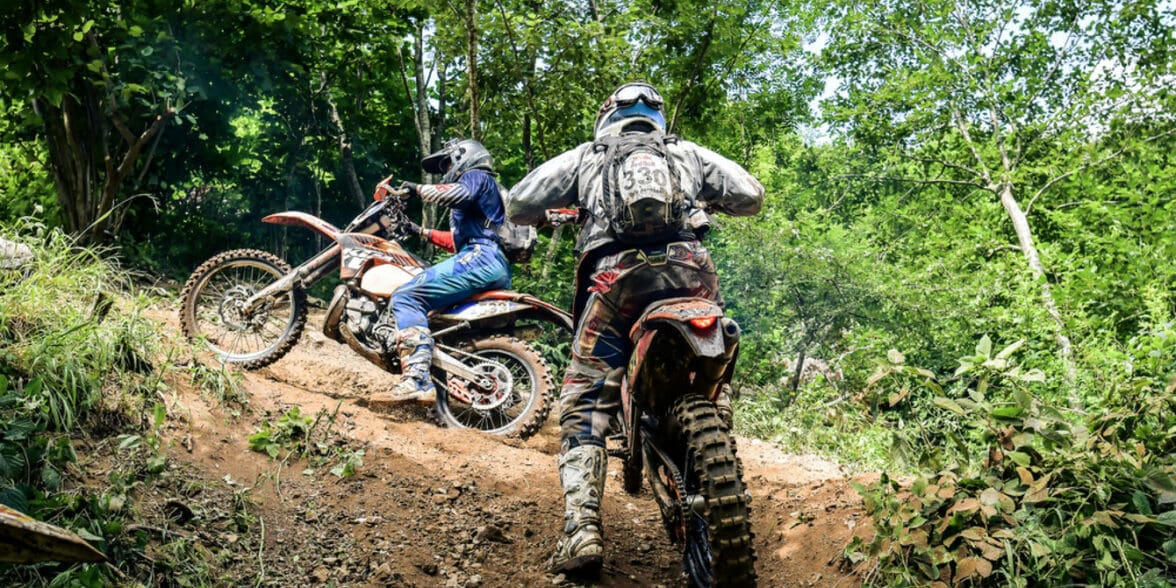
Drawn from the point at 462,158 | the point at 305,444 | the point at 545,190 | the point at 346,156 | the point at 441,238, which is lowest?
the point at 305,444

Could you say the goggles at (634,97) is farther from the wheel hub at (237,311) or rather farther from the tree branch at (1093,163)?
the tree branch at (1093,163)

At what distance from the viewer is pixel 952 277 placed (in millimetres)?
13359

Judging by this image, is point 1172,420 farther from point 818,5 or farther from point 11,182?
point 818,5

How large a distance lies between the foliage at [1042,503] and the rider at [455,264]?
12.1 feet

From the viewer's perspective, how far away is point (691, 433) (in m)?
3.44

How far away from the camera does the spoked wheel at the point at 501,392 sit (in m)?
6.44

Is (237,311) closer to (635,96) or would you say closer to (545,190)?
(545,190)

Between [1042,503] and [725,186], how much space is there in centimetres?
193

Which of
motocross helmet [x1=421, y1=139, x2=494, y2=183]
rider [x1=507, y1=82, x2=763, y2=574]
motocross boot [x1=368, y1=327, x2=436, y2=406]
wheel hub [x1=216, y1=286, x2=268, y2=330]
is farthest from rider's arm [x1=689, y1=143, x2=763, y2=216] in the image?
→ wheel hub [x1=216, y1=286, x2=268, y2=330]

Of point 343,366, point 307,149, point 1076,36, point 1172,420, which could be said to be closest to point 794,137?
point 1076,36

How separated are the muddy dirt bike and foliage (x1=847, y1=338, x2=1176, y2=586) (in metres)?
3.51

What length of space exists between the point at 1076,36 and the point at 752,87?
9165 mm

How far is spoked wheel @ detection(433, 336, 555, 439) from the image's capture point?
644 cm

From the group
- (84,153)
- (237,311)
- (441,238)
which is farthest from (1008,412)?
(84,153)
